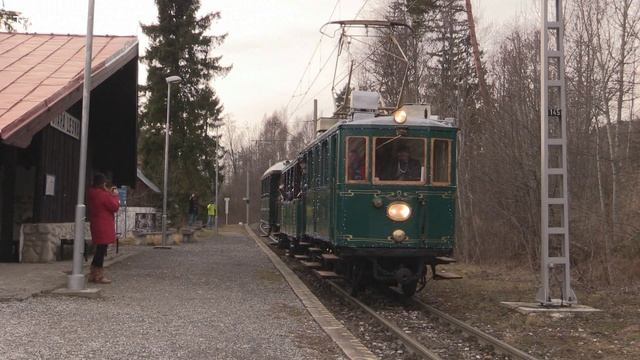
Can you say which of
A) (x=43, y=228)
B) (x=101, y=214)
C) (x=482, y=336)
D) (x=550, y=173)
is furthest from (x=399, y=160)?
(x=43, y=228)

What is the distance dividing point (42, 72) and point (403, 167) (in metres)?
7.80

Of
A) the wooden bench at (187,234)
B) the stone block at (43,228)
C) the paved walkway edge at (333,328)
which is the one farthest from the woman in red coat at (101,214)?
the wooden bench at (187,234)

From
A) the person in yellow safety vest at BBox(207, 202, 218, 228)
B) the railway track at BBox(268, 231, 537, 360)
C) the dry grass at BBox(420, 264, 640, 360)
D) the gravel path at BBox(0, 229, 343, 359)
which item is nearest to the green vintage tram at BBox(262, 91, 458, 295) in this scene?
the railway track at BBox(268, 231, 537, 360)

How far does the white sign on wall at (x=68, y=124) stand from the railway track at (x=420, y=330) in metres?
7.96

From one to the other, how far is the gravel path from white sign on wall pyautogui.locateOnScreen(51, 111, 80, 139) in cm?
466

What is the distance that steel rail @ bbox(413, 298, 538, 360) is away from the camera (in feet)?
23.6

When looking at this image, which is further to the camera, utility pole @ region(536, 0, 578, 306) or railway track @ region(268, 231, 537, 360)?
utility pole @ region(536, 0, 578, 306)

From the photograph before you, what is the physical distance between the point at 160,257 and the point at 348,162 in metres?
10.4

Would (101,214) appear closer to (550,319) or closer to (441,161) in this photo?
(441,161)

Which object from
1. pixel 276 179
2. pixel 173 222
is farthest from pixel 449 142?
pixel 173 222

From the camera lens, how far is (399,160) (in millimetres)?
10688

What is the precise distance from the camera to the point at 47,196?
1534 centimetres

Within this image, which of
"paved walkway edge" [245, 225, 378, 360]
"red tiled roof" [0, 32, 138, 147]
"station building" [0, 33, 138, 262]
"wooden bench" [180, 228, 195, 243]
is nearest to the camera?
"paved walkway edge" [245, 225, 378, 360]

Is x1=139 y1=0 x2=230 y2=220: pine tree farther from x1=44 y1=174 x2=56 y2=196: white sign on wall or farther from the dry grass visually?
the dry grass
